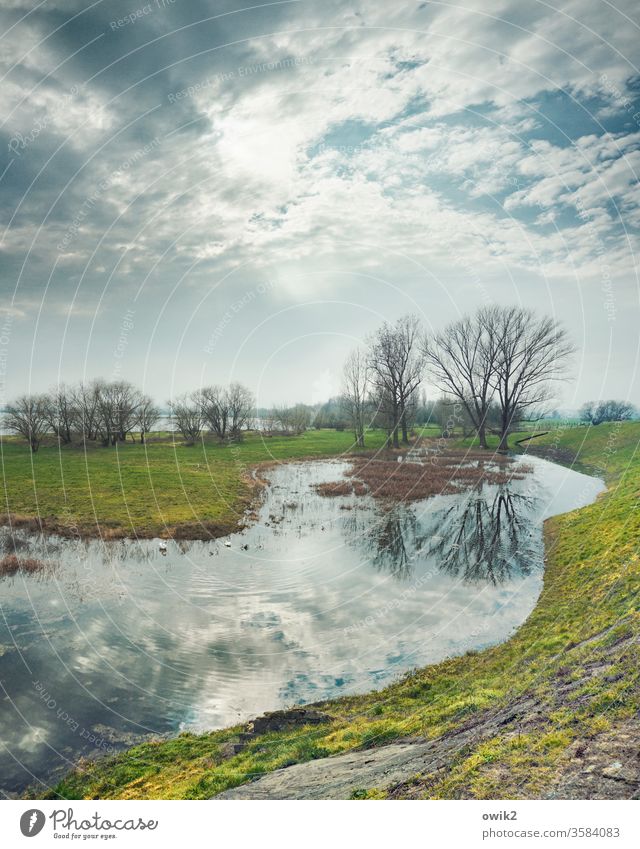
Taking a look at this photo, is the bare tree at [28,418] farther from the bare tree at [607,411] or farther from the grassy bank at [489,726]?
the bare tree at [607,411]

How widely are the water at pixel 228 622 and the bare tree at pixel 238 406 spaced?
183 ft

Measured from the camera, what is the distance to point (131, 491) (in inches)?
1243

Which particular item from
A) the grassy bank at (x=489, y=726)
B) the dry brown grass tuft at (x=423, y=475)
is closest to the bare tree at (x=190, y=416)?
the dry brown grass tuft at (x=423, y=475)

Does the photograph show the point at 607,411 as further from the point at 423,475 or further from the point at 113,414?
the point at 113,414

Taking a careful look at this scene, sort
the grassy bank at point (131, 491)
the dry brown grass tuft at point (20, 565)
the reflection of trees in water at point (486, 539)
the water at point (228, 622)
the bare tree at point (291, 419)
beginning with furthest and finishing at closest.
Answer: the bare tree at point (291, 419) < the grassy bank at point (131, 491) < the reflection of trees in water at point (486, 539) < the dry brown grass tuft at point (20, 565) < the water at point (228, 622)

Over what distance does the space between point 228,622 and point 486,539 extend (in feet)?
46.3

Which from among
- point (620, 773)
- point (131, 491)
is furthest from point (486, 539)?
point (131, 491)

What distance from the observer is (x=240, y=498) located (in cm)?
3106

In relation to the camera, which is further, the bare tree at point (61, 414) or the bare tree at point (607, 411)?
the bare tree at point (607, 411)

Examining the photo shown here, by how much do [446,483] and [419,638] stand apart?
82.2 ft

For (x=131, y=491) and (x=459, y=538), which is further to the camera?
(x=131, y=491)

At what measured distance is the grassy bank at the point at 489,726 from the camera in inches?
259

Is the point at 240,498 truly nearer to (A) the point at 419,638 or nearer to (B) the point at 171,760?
(A) the point at 419,638
